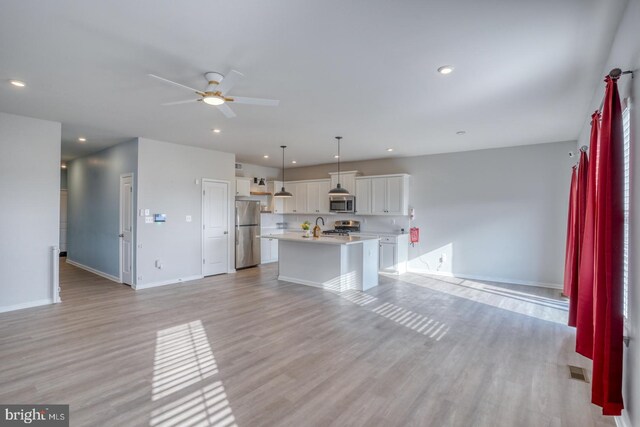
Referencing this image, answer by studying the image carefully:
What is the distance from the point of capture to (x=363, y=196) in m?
8.04

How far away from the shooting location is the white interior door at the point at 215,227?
6.95 meters

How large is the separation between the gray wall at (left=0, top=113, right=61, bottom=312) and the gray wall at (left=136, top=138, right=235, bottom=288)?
1275mm

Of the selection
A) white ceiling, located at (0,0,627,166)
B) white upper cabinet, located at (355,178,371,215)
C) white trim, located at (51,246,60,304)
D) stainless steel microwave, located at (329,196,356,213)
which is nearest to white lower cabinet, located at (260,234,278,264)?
stainless steel microwave, located at (329,196,356,213)

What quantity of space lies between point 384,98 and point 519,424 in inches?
129

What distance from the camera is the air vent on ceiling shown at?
283cm

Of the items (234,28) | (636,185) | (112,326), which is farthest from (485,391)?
(112,326)

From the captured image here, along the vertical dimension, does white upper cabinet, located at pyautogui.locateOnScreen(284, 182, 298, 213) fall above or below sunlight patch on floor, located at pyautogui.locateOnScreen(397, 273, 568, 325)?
above

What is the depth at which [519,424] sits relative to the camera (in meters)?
2.21

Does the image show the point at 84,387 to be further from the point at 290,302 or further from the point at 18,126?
the point at 18,126

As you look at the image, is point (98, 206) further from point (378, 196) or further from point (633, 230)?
point (633, 230)

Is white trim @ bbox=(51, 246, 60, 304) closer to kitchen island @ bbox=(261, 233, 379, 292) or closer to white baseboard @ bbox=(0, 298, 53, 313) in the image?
white baseboard @ bbox=(0, 298, 53, 313)

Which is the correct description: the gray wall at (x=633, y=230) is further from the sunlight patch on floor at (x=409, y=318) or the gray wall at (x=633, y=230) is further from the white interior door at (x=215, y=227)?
the white interior door at (x=215, y=227)

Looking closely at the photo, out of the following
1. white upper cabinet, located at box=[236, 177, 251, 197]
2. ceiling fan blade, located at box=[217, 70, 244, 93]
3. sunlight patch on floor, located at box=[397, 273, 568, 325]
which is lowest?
sunlight patch on floor, located at box=[397, 273, 568, 325]

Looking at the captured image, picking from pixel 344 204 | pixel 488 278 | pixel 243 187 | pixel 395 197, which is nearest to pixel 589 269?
pixel 488 278
